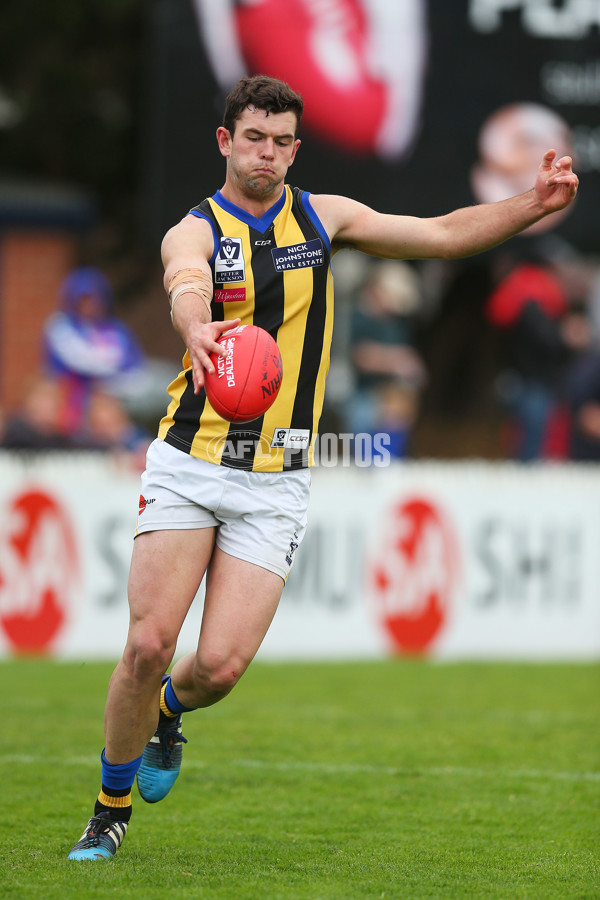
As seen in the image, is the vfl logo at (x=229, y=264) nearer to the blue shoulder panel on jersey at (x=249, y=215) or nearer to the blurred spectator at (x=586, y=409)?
the blue shoulder panel on jersey at (x=249, y=215)

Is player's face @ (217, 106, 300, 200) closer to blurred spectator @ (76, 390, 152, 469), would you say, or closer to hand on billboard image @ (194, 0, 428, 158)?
blurred spectator @ (76, 390, 152, 469)

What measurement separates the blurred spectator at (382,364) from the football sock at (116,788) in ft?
26.2

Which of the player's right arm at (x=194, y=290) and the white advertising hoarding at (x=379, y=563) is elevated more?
the player's right arm at (x=194, y=290)

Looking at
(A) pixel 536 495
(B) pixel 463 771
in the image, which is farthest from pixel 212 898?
(A) pixel 536 495

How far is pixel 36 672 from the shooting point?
948 cm

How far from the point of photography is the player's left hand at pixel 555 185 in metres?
4.78

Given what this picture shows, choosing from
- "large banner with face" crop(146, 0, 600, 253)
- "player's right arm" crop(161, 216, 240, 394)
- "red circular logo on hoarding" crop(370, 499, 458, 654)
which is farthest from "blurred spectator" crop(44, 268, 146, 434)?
→ "player's right arm" crop(161, 216, 240, 394)

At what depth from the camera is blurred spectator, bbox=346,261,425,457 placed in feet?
41.4

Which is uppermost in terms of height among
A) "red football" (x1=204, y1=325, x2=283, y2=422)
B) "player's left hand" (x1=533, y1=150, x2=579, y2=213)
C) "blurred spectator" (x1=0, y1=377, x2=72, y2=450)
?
"player's left hand" (x1=533, y1=150, x2=579, y2=213)

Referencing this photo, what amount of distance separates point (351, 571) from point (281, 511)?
5.85 metres

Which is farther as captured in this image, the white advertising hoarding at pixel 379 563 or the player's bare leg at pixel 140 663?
the white advertising hoarding at pixel 379 563

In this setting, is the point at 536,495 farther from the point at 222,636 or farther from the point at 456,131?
the point at 222,636

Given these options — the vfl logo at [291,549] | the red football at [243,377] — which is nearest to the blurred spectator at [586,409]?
the vfl logo at [291,549]

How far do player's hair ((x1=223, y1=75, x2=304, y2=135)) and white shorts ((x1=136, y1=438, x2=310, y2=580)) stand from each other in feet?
4.12
